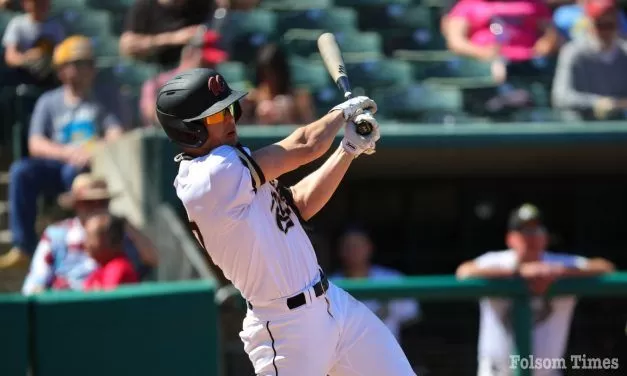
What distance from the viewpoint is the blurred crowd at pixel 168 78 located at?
625cm

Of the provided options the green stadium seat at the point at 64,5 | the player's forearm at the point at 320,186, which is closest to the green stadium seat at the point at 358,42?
the green stadium seat at the point at 64,5

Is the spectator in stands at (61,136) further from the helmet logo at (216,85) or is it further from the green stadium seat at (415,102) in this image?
the helmet logo at (216,85)

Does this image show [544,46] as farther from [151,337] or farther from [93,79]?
[151,337]

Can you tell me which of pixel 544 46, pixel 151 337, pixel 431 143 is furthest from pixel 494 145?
pixel 151 337

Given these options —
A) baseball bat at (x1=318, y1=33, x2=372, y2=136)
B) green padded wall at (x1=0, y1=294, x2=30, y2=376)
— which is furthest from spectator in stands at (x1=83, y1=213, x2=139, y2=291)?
baseball bat at (x1=318, y1=33, x2=372, y2=136)

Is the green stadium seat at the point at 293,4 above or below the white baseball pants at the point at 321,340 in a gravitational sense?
above

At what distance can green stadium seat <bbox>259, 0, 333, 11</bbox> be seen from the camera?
28.1ft

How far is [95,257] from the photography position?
6188 millimetres

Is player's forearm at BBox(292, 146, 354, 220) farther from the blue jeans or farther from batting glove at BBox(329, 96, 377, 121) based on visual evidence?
the blue jeans

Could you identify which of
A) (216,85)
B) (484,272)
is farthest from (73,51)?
(216,85)

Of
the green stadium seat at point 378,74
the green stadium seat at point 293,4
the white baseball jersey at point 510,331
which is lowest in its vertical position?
the white baseball jersey at point 510,331

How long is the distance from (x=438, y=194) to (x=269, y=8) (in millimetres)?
1717

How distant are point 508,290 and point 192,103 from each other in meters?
2.09

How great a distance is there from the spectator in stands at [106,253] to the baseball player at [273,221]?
1730 millimetres
